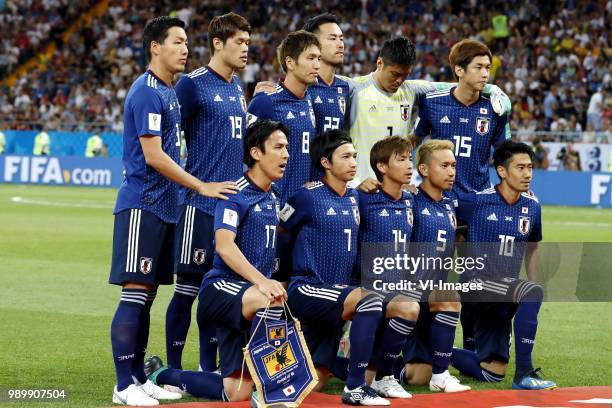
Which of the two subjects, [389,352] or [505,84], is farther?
[505,84]

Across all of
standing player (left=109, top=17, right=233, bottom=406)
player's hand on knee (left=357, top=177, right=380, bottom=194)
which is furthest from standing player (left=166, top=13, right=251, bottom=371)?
player's hand on knee (left=357, top=177, right=380, bottom=194)

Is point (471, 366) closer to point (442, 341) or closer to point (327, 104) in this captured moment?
point (442, 341)

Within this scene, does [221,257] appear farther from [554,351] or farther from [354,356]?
[554,351]

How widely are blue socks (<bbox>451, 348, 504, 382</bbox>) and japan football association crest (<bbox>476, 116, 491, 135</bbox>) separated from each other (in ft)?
5.16

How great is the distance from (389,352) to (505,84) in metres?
23.8

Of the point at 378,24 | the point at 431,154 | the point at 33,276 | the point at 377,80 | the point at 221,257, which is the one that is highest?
the point at 378,24

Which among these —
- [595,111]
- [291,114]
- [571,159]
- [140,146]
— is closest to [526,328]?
[291,114]

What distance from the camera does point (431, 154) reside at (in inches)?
290

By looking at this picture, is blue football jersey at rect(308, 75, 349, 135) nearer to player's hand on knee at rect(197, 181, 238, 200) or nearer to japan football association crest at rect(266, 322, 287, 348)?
player's hand on knee at rect(197, 181, 238, 200)

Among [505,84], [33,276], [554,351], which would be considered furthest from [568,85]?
[554,351]

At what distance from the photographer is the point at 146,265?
21.6 feet

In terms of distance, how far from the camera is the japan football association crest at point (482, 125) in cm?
802

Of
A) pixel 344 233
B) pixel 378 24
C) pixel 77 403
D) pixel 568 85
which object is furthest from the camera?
pixel 378 24

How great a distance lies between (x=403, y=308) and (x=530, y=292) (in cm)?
94
